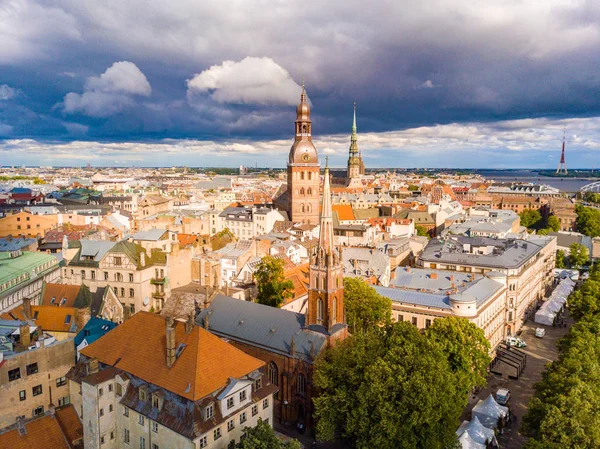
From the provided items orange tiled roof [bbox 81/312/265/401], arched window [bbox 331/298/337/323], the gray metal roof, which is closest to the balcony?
the gray metal roof

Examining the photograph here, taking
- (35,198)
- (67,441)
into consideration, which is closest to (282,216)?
(67,441)

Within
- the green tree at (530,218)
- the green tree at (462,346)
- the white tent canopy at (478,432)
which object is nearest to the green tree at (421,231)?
the green tree at (530,218)

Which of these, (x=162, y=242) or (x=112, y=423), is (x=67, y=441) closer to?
(x=112, y=423)

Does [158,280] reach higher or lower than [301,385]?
Answer: higher

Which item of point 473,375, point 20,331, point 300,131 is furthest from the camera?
point 300,131

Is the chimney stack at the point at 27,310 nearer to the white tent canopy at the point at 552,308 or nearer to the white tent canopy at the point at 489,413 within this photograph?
the white tent canopy at the point at 489,413

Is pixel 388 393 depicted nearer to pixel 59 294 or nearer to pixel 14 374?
pixel 14 374

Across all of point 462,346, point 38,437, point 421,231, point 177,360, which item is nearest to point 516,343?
point 462,346

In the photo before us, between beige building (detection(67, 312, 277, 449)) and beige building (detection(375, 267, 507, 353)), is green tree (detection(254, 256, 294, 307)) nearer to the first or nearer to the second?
beige building (detection(375, 267, 507, 353))
